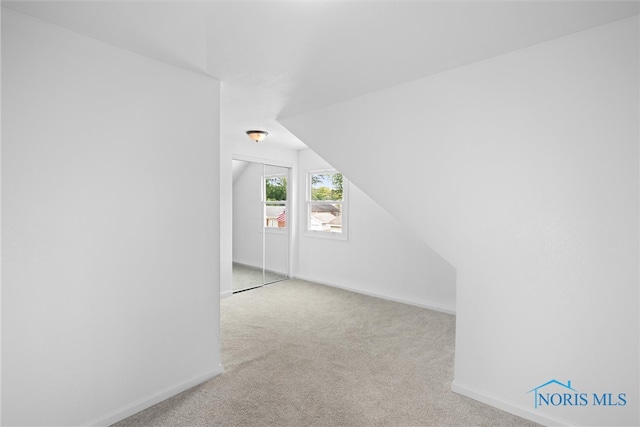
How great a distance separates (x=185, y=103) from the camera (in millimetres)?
2371

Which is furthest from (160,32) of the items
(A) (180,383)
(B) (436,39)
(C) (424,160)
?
(A) (180,383)

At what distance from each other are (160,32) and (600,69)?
2.41 m

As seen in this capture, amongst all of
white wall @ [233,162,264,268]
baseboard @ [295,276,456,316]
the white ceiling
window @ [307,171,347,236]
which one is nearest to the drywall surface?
baseboard @ [295,276,456,316]

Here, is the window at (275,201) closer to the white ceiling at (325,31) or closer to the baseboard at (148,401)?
the white ceiling at (325,31)

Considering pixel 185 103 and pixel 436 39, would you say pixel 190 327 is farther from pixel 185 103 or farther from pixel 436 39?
pixel 436 39

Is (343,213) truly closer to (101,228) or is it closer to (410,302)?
(410,302)

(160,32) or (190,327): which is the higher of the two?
(160,32)

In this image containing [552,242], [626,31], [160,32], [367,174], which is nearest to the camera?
[626,31]

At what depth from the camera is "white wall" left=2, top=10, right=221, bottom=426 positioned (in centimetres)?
169

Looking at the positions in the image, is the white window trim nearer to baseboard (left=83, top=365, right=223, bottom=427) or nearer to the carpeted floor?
the carpeted floor

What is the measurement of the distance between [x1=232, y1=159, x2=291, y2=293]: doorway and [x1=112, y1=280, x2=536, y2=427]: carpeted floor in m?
1.13

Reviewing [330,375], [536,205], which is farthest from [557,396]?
[330,375]

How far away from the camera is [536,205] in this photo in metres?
2.01

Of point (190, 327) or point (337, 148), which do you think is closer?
point (190, 327)
